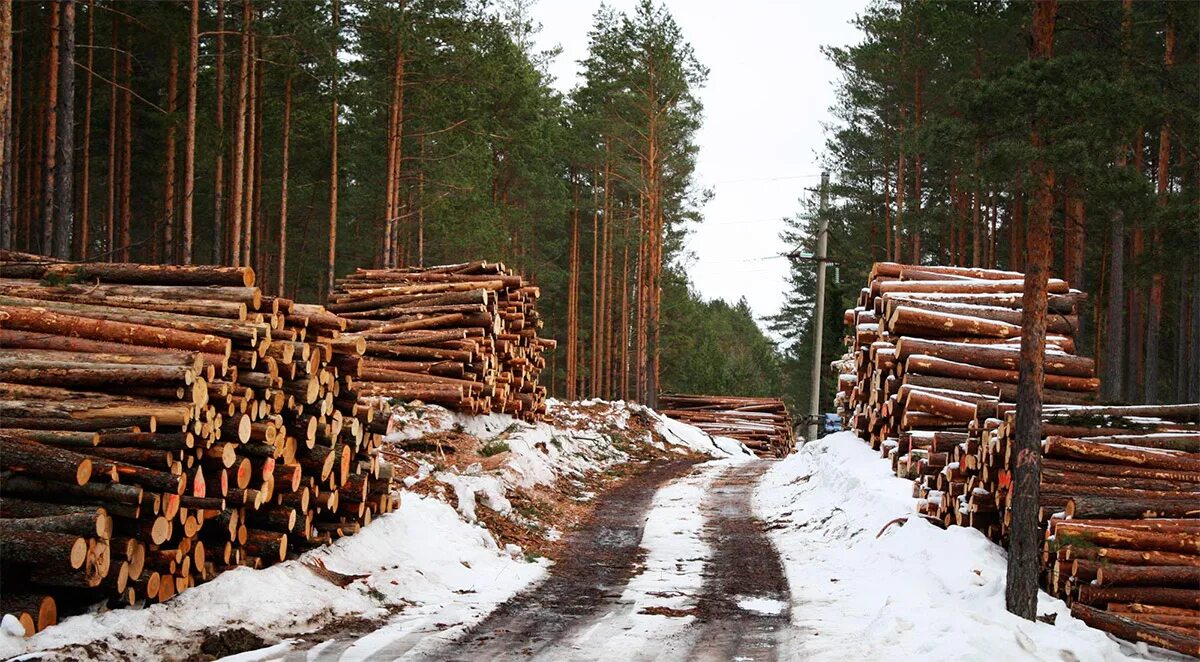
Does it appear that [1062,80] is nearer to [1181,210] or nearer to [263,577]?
[263,577]

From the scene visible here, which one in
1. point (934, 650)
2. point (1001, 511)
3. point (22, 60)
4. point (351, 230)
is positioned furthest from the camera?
point (351, 230)

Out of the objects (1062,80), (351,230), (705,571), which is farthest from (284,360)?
(351,230)

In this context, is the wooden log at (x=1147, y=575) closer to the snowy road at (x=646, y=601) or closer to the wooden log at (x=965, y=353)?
the snowy road at (x=646, y=601)

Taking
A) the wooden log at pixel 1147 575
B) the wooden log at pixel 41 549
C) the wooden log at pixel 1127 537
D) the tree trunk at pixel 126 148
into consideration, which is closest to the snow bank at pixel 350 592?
the wooden log at pixel 41 549

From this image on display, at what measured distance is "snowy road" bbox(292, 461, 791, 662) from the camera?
805 centimetres

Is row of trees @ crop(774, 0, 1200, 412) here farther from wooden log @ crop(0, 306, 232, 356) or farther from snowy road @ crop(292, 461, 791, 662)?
wooden log @ crop(0, 306, 232, 356)

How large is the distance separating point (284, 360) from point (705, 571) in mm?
5457

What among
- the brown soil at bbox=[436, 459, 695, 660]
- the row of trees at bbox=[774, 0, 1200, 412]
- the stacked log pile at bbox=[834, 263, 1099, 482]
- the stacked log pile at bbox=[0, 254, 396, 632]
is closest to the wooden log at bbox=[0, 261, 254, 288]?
the stacked log pile at bbox=[0, 254, 396, 632]

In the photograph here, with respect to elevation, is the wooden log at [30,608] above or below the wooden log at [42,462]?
below

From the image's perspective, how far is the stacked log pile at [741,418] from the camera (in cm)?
3791

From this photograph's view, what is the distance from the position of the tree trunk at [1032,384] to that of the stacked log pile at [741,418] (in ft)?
91.9

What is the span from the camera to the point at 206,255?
44.1m

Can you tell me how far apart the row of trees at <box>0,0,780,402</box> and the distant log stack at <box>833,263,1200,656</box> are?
13010 mm

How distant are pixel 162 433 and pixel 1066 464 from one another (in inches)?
351
